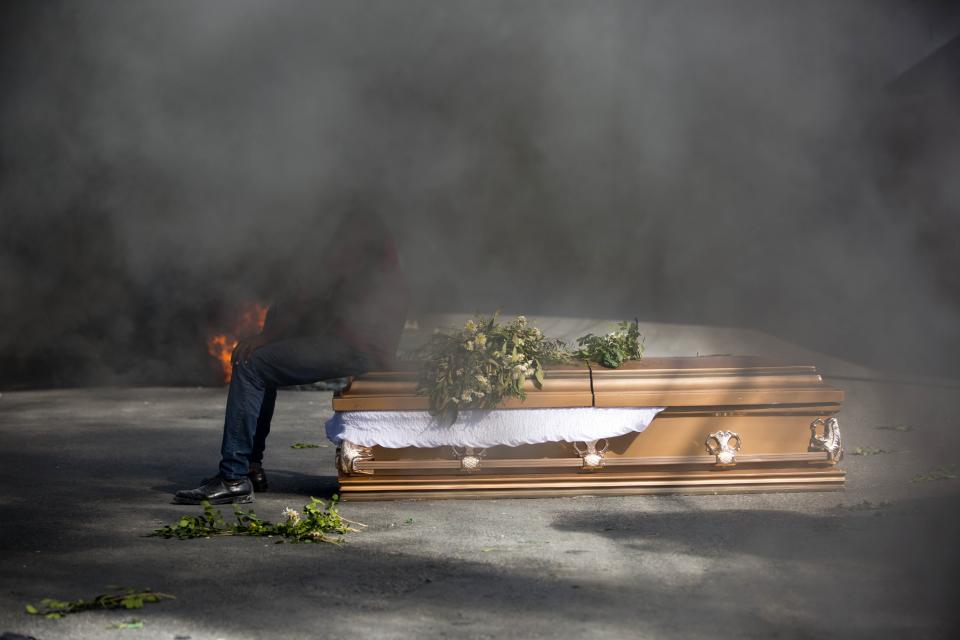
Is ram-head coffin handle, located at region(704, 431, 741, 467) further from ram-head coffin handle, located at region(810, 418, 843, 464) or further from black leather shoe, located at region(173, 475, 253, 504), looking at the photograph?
black leather shoe, located at region(173, 475, 253, 504)

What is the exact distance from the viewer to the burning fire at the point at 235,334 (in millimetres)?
8781

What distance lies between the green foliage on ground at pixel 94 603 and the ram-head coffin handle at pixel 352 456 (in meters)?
1.27

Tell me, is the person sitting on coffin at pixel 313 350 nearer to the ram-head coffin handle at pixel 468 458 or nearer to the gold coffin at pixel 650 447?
the gold coffin at pixel 650 447

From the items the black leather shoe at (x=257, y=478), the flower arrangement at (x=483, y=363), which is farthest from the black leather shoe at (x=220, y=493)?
the flower arrangement at (x=483, y=363)

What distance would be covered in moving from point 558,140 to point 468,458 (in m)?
1.98

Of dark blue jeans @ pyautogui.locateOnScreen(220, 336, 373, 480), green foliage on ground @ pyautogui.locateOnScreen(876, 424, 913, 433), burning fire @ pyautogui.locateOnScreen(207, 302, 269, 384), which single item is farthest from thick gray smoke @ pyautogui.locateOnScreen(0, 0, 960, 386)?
burning fire @ pyautogui.locateOnScreen(207, 302, 269, 384)

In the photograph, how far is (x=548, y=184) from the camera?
7.83 ft

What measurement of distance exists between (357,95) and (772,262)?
41.3 inches

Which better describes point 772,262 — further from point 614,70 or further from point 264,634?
point 264,634

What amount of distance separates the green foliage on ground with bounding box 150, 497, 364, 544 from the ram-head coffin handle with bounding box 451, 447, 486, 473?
1.78ft

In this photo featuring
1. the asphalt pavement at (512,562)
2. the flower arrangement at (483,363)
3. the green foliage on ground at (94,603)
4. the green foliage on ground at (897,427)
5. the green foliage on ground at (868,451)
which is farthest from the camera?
the green foliage on ground at (897,427)

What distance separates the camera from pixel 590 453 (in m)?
3.96

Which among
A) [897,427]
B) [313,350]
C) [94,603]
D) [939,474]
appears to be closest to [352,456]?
[313,350]

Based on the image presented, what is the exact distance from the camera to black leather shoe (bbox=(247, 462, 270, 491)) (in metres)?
4.27
